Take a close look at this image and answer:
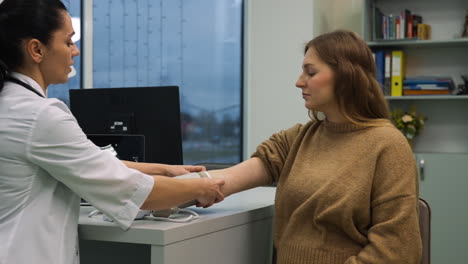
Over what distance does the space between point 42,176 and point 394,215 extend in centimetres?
88

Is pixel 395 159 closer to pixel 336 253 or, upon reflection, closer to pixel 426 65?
pixel 336 253

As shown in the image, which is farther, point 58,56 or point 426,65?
A: point 426,65

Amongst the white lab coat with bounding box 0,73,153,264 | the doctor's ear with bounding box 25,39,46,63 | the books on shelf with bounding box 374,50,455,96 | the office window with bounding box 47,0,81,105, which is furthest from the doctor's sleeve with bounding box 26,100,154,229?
the books on shelf with bounding box 374,50,455,96

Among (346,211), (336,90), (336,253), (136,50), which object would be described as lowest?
(336,253)

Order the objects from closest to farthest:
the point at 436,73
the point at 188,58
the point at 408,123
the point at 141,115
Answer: the point at 141,115 → the point at 408,123 → the point at 436,73 → the point at 188,58

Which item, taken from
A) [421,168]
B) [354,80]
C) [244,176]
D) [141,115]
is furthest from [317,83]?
[421,168]

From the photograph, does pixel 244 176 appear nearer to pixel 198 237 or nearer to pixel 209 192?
pixel 209 192

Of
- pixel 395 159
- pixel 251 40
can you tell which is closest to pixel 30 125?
pixel 395 159

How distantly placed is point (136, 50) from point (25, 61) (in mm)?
3297

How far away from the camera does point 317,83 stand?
1.78 metres

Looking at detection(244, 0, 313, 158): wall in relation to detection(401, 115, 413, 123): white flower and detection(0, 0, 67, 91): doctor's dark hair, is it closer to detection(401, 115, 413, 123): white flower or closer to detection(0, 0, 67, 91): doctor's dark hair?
detection(401, 115, 413, 123): white flower

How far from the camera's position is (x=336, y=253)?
1.65 meters

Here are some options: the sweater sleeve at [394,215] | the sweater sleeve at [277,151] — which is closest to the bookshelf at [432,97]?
the sweater sleeve at [277,151]

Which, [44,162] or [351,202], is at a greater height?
Result: [44,162]
